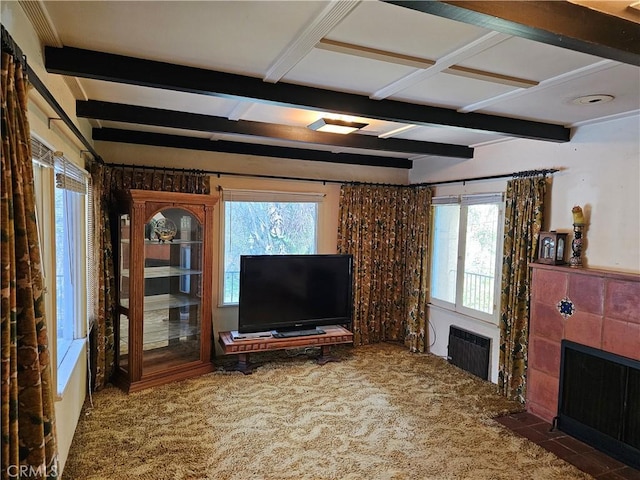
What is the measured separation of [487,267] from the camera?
4.32 metres

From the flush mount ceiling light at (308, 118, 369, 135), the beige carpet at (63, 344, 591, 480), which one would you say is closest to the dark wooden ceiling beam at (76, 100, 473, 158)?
the flush mount ceiling light at (308, 118, 369, 135)

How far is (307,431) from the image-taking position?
10.2 feet

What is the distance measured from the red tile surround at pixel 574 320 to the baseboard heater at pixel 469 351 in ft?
2.20

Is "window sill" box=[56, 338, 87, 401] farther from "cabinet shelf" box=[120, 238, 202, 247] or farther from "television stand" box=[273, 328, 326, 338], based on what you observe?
"television stand" box=[273, 328, 326, 338]

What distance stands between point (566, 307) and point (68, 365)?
3.63m

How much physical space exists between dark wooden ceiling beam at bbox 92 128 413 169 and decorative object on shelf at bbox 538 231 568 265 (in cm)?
230

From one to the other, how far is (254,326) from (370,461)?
1995 mm

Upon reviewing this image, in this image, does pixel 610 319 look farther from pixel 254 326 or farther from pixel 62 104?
pixel 62 104

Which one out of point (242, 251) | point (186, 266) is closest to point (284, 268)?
point (242, 251)

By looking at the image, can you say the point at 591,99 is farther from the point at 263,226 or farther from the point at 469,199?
the point at 263,226

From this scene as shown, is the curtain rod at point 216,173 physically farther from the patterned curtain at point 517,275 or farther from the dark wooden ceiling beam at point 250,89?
the dark wooden ceiling beam at point 250,89

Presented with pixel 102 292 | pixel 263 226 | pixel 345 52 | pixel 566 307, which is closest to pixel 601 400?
pixel 566 307

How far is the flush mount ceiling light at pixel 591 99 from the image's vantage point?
2551mm

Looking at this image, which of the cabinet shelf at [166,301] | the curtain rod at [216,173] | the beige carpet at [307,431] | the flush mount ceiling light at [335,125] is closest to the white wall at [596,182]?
the beige carpet at [307,431]
